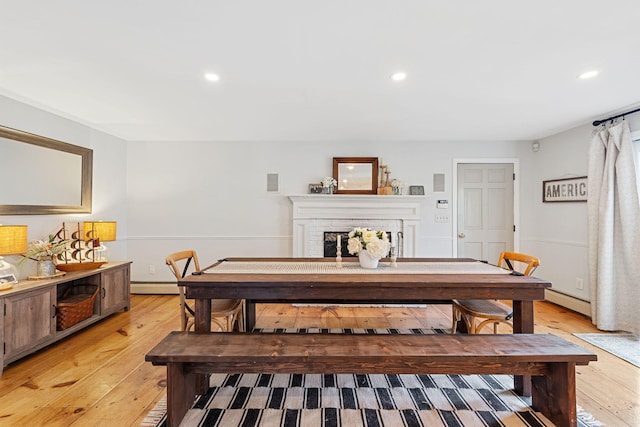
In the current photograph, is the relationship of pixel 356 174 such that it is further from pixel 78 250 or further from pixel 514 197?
pixel 78 250

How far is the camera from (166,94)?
273 cm

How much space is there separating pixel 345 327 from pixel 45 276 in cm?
293

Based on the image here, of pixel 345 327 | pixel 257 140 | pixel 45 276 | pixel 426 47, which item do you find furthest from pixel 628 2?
pixel 45 276

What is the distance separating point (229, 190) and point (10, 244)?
2445 mm

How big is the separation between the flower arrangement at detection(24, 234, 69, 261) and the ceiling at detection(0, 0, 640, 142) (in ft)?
4.52

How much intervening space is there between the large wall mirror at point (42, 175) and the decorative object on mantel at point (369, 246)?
3.17 metres

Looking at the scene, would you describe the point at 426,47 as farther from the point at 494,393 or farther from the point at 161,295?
the point at 161,295

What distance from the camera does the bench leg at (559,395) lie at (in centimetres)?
168

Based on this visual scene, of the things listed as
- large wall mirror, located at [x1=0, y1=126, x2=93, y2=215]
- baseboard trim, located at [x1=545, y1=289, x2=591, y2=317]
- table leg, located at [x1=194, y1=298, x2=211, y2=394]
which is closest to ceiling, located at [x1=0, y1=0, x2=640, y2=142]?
large wall mirror, located at [x1=0, y1=126, x2=93, y2=215]

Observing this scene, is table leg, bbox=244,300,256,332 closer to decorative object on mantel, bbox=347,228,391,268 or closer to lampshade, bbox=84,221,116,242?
decorative object on mantel, bbox=347,228,391,268

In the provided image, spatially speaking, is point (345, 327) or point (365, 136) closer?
point (345, 327)

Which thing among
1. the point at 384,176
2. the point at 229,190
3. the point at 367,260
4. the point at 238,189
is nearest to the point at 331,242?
the point at 384,176

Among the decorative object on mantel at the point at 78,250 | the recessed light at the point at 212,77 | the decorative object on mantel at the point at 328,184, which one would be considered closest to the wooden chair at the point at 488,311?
the decorative object on mantel at the point at 328,184

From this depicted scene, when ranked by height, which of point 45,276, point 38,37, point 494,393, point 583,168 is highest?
point 38,37
